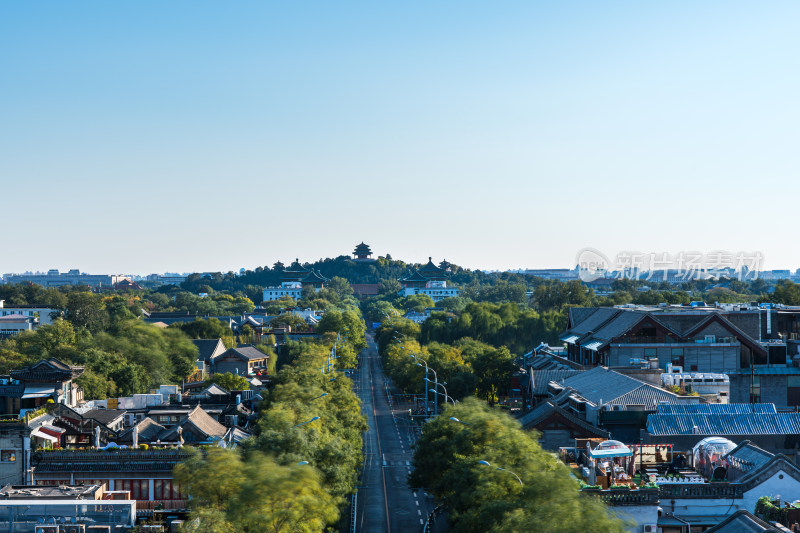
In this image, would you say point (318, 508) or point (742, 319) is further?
point (742, 319)

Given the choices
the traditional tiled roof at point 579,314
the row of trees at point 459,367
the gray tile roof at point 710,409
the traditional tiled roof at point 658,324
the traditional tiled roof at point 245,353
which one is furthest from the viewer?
the traditional tiled roof at point 245,353

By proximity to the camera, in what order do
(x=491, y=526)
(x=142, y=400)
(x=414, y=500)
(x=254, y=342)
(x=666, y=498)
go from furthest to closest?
(x=254, y=342) → (x=142, y=400) → (x=414, y=500) → (x=666, y=498) → (x=491, y=526)

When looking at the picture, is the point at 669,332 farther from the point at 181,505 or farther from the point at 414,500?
the point at 181,505

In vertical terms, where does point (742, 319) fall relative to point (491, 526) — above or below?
above

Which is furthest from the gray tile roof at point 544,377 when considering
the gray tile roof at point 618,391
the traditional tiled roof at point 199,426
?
the traditional tiled roof at point 199,426

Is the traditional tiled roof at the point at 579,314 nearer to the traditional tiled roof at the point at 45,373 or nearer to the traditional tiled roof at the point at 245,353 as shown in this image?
the traditional tiled roof at the point at 245,353

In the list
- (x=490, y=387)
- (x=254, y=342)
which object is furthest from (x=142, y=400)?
(x=254, y=342)

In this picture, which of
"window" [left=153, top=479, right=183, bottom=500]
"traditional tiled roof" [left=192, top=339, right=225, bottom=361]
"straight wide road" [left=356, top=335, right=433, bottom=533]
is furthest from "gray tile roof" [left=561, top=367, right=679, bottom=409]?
"traditional tiled roof" [left=192, top=339, right=225, bottom=361]
